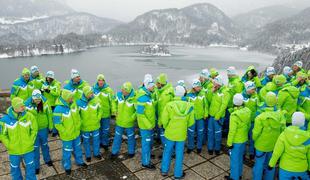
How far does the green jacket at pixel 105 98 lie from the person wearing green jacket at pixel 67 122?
94 centimetres

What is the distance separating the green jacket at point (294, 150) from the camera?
3635 millimetres

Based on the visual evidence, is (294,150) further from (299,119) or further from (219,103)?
(219,103)

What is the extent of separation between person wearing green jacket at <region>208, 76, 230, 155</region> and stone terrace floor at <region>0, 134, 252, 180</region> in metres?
0.29

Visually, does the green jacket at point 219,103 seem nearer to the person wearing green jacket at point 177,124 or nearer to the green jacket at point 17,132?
the person wearing green jacket at point 177,124

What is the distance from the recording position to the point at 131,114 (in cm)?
534

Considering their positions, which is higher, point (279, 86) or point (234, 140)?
point (279, 86)

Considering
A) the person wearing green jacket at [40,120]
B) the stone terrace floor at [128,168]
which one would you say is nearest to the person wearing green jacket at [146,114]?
the stone terrace floor at [128,168]

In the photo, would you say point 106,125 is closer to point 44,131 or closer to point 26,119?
point 44,131

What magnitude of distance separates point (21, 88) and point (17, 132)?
8.50 ft

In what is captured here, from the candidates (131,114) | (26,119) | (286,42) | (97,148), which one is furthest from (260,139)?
(286,42)

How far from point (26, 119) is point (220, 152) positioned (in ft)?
12.7

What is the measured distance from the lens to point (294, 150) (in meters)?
3.69

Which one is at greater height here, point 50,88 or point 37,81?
point 37,81

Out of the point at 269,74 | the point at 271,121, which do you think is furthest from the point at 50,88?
the point at 269,74
